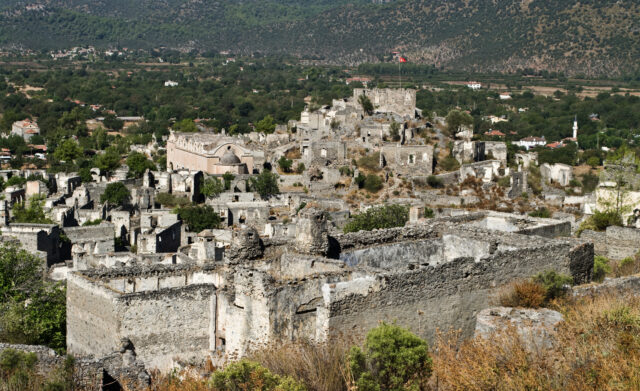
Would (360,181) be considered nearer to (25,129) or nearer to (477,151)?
(477,151)

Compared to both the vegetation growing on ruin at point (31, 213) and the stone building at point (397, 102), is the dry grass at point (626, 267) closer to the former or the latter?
the vegetation growing on ruin at point (31, 213)

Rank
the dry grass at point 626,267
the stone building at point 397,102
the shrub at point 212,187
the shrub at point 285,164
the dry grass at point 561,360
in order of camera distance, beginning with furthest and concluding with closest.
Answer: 1. the stone building at point 397,102
2. the shrub at point 285,164
3. the shrub at point 212,187
4. the dry grass at point 626,267
5. the dry grass at point 561,360

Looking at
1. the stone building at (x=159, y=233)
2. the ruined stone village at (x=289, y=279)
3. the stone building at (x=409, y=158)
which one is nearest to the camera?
the ruined stone village at (x=289, y=279)

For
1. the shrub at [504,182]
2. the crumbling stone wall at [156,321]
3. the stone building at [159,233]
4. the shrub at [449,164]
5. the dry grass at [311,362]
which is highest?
the dry grass at [311,362]

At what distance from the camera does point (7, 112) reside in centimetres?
9006

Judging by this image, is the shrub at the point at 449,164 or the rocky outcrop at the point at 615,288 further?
the shrub at the point at 449,164

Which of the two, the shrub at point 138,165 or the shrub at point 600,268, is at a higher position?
the shrub at point 600,268

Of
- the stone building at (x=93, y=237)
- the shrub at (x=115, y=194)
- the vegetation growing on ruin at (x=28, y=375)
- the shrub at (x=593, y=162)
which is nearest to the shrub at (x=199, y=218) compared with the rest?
the stone building at (x=93, y=237)

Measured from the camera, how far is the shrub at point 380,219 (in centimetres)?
2694

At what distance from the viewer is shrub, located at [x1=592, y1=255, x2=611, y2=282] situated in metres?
16.7

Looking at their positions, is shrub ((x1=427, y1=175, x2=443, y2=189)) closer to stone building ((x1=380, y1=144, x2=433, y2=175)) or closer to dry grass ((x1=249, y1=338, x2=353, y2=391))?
stone building ((x1=380, y1=144, x2=433, y2=175))

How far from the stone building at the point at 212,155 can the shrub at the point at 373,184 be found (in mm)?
7918

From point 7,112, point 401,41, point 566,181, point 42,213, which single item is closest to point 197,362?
point 42,213

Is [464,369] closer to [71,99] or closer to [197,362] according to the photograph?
[197,362]
